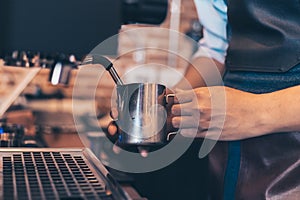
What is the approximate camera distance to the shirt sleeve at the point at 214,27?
1237 millimetres

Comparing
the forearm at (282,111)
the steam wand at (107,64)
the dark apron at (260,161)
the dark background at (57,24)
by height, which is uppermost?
the dark background at (57,24)

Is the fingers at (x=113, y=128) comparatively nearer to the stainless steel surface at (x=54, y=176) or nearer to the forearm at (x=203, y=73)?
the stainless steel surface at (x=54, y=176)

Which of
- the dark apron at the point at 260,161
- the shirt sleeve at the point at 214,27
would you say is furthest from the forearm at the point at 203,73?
the dark apron at the point at 260,161

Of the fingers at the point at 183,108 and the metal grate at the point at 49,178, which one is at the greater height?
the fingers at the point at 183,108

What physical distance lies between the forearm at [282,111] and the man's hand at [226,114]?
0.03 feet

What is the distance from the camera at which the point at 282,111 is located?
939mm

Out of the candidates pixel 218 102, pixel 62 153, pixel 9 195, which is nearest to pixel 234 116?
pixel 218 102

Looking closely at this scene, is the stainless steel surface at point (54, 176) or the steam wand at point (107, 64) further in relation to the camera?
the steam wand at point (107, 64)

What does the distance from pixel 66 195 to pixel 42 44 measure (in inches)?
11.1

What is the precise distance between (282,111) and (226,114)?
0.10 meters

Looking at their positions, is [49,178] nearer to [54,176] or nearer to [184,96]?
[54,176]

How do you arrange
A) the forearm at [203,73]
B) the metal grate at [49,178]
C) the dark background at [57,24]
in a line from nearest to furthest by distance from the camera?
1. the metal grate at [49,178]
2. the dark background at [57,24]
3. the forearm at [203,73]

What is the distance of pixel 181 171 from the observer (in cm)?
113

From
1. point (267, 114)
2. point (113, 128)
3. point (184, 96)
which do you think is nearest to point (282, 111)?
point (267, 114)
